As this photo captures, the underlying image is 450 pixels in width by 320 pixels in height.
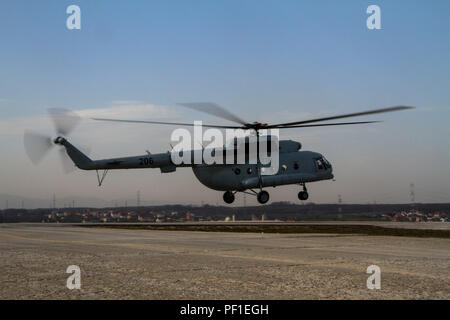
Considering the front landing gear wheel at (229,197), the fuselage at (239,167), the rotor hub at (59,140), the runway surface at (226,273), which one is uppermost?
the rotor hub at (59,140)

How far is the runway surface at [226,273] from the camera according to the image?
28.4ft

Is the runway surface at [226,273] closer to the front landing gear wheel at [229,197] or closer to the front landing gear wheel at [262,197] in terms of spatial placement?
the front landing gear wheel at [262,197]

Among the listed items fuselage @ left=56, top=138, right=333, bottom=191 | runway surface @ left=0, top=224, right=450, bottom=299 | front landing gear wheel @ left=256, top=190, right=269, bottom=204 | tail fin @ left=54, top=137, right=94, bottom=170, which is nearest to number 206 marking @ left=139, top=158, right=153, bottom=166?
fuselage @ left=56, top=138, right=333, bottom=191

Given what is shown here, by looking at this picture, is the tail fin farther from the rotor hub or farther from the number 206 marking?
the number 206 marking

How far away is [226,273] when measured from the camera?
11.2 metres

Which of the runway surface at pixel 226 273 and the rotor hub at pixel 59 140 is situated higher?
the rotor hub at pixel 59 140

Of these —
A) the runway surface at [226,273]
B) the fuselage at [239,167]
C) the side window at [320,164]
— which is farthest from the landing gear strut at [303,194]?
the runway surface at [226,273]

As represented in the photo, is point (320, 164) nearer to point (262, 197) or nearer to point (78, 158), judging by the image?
point (262, 197)

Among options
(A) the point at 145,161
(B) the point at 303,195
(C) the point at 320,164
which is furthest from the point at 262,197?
(A) the point at 145,161
